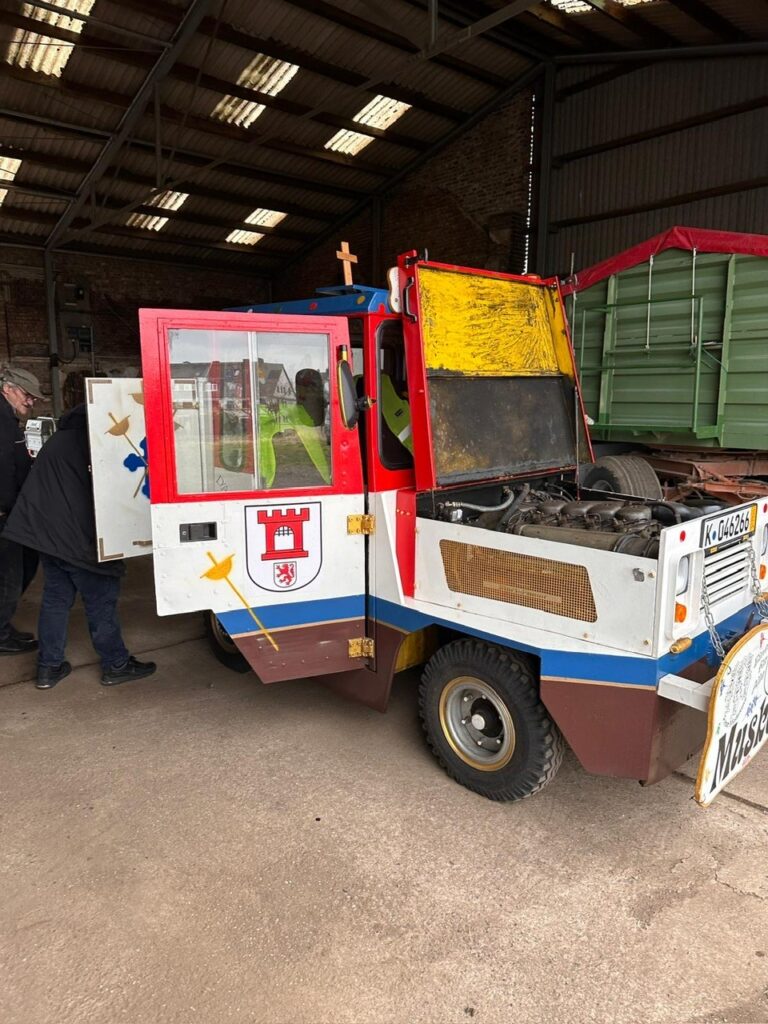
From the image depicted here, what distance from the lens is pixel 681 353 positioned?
6.28 metres

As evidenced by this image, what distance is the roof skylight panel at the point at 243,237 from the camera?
15863 millimetres

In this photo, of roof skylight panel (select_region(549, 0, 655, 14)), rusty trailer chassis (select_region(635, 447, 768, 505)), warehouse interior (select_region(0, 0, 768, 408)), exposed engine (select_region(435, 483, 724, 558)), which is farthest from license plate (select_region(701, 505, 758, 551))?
roof skylight panel (select_region(549, 0, 655, 14))

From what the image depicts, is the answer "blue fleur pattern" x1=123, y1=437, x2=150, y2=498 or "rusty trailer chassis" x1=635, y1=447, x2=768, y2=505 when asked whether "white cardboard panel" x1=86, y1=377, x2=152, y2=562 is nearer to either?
"blue fleur pattern" x1=123, y1=437, x2=150, y2=498

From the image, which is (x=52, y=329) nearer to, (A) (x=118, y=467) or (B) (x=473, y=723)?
(A) (x=118, y=467)

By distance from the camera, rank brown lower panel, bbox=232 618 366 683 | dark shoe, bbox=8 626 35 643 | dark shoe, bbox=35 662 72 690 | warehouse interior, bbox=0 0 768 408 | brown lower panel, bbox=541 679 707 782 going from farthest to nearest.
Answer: warehouse interior, bbox=0 0 768 408
dark shoe, bbox=8 626 35 643
dark shoe, bbox=35 662 72 690
brown lower panel, bbox=232 618 366 683
brown lower panel, bbox=541 679 707 782

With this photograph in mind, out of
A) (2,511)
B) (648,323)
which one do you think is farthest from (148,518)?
(648,323)

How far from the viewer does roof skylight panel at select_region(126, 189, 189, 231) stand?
13805mm

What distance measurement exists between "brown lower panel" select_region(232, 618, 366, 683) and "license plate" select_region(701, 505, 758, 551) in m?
1.70

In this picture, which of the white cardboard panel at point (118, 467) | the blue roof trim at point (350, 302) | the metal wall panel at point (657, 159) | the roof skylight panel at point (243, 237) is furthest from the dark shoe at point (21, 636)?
the roof skylight panel at point (243, 237)

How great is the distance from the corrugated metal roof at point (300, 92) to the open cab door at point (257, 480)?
20.4 ft

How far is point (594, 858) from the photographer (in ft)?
9.22

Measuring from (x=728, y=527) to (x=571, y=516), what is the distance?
2.53ft

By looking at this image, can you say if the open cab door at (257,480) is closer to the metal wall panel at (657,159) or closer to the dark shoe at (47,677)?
the dark shoe at (47,677)

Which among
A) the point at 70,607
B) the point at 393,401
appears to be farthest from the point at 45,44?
the point at 393,401
